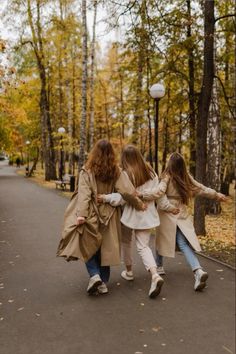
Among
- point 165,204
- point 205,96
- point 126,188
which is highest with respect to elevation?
point 205,96

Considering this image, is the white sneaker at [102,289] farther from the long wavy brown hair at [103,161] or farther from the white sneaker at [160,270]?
the long wavy brown hair at [103,161]

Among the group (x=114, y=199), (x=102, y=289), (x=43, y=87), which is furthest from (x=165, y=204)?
(x=43, y=87)

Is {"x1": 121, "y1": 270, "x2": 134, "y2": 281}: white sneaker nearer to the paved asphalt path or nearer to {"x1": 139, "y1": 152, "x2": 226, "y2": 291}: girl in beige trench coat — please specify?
the paved asphalt path

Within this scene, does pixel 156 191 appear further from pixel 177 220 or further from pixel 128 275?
pixel 128 275

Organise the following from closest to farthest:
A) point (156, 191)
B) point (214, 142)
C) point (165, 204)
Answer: point (156, 191) → point (165, 204) → point (214, 142)

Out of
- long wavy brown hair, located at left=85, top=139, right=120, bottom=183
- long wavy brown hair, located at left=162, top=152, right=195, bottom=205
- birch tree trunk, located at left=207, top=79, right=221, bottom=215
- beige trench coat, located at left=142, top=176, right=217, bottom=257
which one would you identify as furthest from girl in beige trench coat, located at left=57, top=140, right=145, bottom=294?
birch tree trunk, located at left=207, top=79, right=221, bottom=215

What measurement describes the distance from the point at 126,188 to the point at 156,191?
21.4 inches

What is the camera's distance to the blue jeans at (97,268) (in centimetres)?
535

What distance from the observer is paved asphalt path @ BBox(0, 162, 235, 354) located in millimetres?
4203

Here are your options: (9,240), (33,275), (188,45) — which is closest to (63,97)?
(188,45)

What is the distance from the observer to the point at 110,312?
194 inches

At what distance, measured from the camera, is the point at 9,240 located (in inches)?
348

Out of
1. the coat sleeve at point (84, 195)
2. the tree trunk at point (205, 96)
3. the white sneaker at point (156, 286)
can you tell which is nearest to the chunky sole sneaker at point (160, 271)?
the white sneaker at point (156, 286)

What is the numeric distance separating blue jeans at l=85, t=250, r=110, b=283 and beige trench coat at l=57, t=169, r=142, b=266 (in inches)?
6.7
